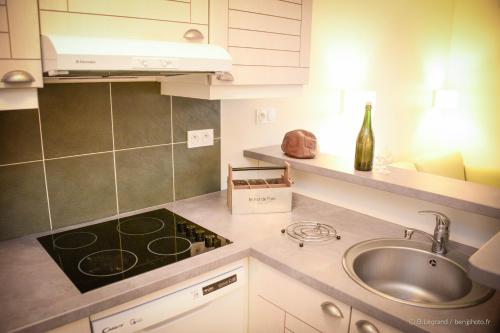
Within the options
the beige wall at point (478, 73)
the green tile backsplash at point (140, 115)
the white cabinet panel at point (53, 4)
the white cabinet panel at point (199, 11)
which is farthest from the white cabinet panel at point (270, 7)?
the beige wall at point (478, 73)

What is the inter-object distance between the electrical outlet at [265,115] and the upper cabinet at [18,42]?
4.25 feet

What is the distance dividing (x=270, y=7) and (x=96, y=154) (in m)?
1.01

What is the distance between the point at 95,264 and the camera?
4.78 ft

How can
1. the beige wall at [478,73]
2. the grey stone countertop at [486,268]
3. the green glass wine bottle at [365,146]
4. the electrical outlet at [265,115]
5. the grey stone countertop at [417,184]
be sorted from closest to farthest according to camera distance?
the grey stone countertop at [486,268] < the grey stone countertop at [417,184] < the green glass wine bottle at [365,146] < the electrical outlet at [265,115] < the beige wall at [478,73]

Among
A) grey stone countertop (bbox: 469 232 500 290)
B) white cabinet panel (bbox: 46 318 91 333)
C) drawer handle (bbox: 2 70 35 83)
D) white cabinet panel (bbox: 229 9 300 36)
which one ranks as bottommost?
white cabinet panel (bbox: 46 318 91 333)

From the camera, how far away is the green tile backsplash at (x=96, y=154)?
159cm

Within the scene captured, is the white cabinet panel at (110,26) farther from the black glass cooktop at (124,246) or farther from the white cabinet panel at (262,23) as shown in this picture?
the black glass cooktop at (124,246)

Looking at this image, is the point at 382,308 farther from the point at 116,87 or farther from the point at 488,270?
the point at 116,87

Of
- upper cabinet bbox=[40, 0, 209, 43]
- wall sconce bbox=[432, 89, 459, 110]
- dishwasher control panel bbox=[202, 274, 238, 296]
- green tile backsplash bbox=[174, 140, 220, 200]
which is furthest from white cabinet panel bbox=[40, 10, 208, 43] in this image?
wall sconce bbox=[432, 89, 459, 110]

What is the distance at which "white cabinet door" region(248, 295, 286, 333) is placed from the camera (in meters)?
1.58

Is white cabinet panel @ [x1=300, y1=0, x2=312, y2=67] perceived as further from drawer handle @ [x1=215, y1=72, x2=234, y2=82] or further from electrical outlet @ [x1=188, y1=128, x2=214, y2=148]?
electrical outlet @ [x1=188, y1=128, x2=214, y2=148]

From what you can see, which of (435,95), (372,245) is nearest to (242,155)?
(372,245)

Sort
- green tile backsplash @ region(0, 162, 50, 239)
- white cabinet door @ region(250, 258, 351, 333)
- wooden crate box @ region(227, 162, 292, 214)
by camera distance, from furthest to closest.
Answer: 1. wooden crate box @ region(227, 162, 292, 214)
2. green tile backsplash @ region(0, 162, 50, 239)
3. white cabinet door @ region(250, 258, 351, 333)

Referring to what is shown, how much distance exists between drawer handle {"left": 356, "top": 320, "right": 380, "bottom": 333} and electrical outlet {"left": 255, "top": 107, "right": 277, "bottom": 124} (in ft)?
4.38
